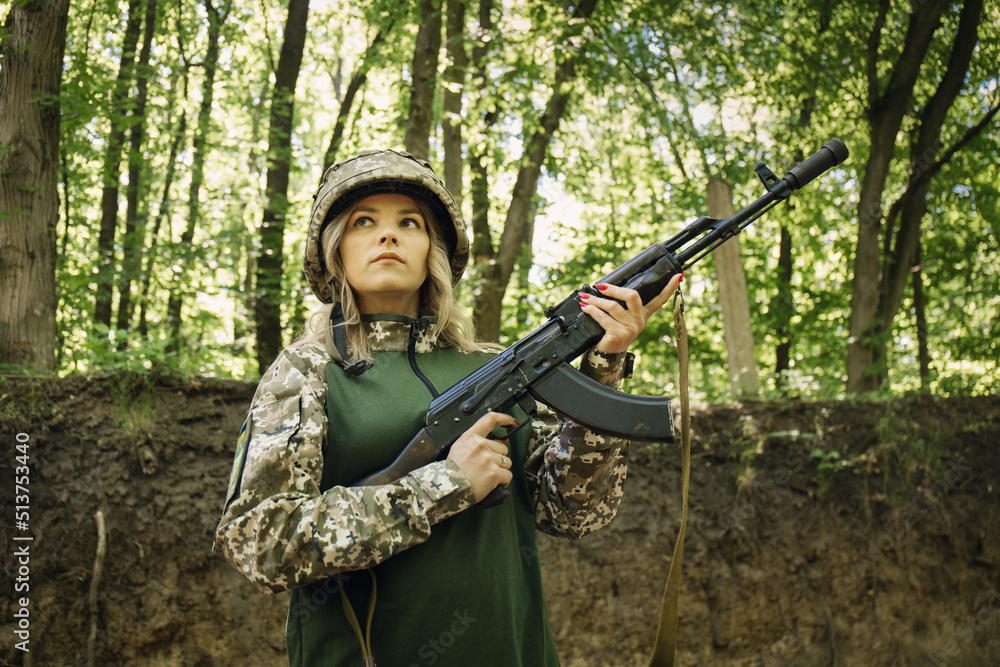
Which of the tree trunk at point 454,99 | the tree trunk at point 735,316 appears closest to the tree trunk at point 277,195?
the tree trunk at point 454,99

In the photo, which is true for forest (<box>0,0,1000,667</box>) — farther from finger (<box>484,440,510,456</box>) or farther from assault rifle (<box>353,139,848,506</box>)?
finger (<box>484,440,510,456</box>)

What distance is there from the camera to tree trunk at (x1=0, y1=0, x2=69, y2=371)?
4648 mm

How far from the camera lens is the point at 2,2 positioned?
4.92m

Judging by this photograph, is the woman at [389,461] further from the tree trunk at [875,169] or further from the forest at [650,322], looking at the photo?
the tree trunk at [875,169]

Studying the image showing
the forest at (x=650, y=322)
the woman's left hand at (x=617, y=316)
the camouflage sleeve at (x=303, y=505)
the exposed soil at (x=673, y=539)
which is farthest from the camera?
the forest at (x=650, y=322)

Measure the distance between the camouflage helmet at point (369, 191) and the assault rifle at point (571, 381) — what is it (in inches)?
18.2

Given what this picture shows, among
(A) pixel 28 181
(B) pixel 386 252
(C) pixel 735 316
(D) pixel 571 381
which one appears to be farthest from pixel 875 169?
(A) pixel 28 181

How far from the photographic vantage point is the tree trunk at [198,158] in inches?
313

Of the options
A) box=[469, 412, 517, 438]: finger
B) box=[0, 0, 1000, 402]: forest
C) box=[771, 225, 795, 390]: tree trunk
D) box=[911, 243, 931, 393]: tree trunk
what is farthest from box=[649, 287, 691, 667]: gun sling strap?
box=[771, 225, 795, 390]: tree trunk

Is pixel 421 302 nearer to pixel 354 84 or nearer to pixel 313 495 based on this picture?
pixel 313 495

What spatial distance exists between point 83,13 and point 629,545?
8095 millimetres

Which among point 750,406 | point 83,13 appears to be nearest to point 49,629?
point 750,406

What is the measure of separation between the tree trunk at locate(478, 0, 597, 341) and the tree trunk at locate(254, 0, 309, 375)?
2.45m

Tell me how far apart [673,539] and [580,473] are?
4.07m
